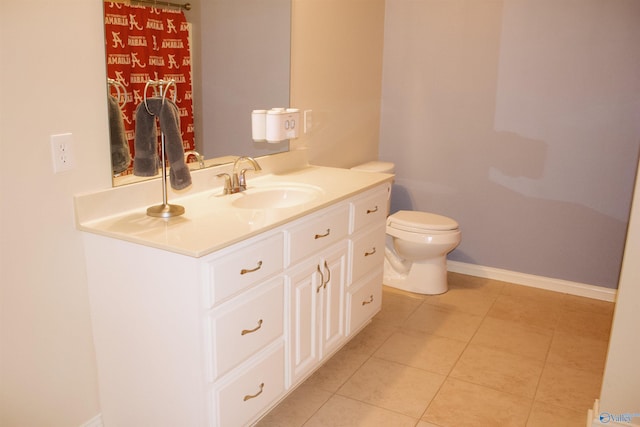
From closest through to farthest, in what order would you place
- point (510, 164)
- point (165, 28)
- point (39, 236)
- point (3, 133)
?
point (3, 133) < point (39, 236) < point (165, 28) < point (510, 164)

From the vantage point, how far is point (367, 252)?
2.72 metres

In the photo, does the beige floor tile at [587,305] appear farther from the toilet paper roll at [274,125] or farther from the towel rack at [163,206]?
the towel rack at [163,206]

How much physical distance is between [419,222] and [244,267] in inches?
68.6

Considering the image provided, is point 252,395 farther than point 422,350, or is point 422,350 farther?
point 422,350

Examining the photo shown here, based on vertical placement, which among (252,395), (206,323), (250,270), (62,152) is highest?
(62,152)

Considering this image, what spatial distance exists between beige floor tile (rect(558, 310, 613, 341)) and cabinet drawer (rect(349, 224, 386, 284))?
3.74 ft

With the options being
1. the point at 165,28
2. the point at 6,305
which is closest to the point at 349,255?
the point at 165,28

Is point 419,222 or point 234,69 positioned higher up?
point 234,69

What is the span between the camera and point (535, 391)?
8.21 ft

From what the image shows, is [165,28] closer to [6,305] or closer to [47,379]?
[6,305]

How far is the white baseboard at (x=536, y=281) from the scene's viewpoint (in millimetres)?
3467

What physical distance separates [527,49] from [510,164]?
70 centimetres

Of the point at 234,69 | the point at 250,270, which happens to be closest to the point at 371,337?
the point at 250,270

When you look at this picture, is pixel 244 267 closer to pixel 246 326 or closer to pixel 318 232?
pixel 246 326
